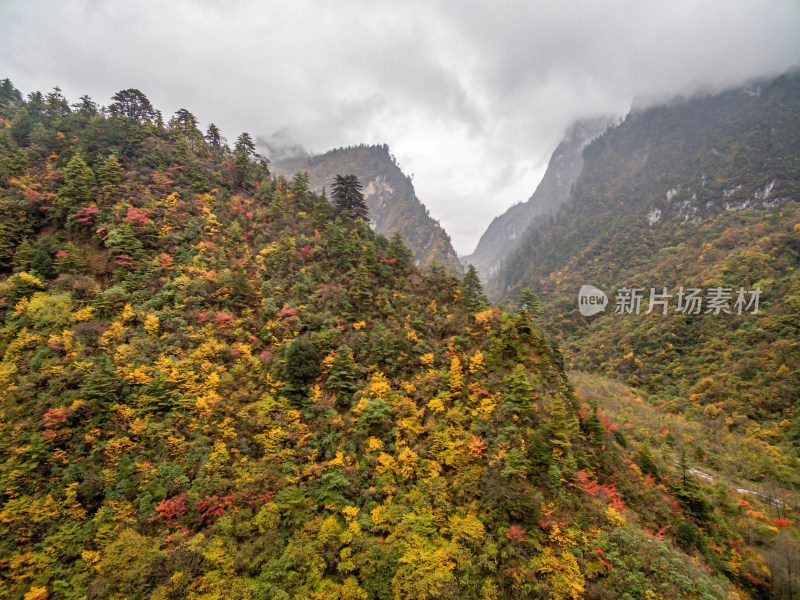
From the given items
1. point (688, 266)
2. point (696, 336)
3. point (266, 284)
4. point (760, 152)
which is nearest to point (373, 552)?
point (266, 284)

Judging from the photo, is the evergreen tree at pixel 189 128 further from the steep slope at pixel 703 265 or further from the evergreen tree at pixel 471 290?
the steep slope at pixel 703 265

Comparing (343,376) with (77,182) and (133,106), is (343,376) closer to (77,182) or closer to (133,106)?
(77,182)

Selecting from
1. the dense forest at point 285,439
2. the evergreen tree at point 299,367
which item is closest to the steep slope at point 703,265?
the dense forest at point 285,439

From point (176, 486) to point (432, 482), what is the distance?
47.6ft

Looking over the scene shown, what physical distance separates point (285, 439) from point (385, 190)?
172695 millimetres

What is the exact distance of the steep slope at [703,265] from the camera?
4778 cm

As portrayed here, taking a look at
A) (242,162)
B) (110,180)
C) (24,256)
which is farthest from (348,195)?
(24,256)

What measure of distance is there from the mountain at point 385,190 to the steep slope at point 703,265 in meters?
52.6

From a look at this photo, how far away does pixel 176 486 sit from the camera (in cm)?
1555

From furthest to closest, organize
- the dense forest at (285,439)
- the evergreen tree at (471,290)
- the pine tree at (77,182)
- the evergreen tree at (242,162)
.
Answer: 1. the evergreen tree at (242,162)
2. the evergreen tree at (471,290)
3. the pine tree at (77,182)
4. the dense forest at (285,439)

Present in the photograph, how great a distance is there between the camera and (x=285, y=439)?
18953mm

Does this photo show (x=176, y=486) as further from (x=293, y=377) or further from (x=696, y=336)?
(x=696, y=336)

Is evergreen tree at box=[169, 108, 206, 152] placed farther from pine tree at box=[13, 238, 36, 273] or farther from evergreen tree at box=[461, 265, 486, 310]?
evergreen tree at box=[461, 265, 486, 310]

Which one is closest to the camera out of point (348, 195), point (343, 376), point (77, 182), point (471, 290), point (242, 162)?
point (343, 376)
